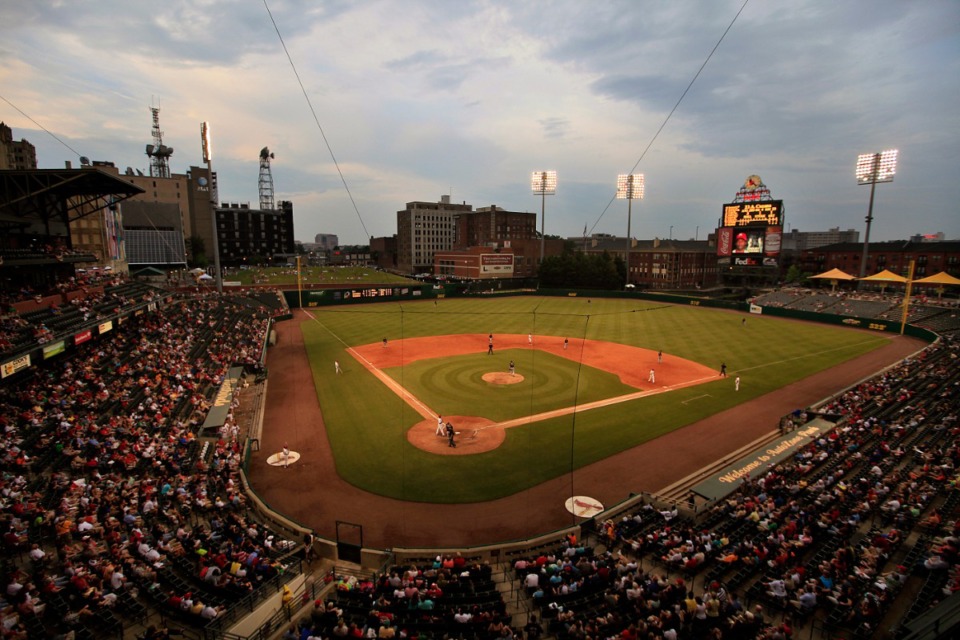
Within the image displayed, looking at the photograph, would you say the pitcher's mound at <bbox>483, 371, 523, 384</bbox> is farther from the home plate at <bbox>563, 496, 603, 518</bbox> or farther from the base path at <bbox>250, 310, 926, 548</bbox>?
the home plate at <bbox>563, 496, 603, 518</bbox>

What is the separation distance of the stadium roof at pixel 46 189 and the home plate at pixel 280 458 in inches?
680

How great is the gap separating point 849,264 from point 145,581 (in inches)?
4705

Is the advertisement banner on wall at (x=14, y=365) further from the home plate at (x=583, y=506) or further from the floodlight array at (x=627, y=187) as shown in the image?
the floodlight array at (x=627, y=187)

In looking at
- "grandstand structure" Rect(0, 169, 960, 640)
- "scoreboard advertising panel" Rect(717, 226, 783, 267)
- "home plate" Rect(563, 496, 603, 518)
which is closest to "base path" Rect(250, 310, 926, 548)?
"home plate" Rect(563, 496, 603, 518)

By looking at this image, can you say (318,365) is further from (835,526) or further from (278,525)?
(835,526)

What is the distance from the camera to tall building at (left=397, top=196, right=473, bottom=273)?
464 feet

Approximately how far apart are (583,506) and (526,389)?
12.8 metres

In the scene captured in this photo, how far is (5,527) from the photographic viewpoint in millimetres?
11469

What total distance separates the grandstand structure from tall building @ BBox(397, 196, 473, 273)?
121 meters

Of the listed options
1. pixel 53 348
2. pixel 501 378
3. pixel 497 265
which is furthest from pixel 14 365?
pixel 497 265

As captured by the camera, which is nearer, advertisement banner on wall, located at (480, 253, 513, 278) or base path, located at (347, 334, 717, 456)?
base path, located at (347, 334, 717, 456)

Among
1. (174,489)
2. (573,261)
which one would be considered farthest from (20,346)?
(573,261)

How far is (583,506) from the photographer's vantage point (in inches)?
654

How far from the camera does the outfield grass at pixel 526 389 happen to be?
19141 millimetres
